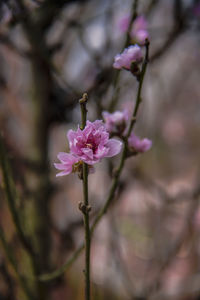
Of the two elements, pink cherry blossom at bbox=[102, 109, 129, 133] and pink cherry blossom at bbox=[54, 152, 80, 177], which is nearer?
pink cherry blossom at bbox=[54, 152, 80, 177]

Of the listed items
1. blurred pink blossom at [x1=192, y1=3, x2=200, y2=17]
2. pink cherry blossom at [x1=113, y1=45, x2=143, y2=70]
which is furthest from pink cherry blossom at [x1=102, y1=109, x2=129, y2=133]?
blurred pink blossom at [x1=192, y1=3, x2=200, y2=17]

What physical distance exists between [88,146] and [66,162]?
0.06 m

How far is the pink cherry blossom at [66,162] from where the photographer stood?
0.53 metres

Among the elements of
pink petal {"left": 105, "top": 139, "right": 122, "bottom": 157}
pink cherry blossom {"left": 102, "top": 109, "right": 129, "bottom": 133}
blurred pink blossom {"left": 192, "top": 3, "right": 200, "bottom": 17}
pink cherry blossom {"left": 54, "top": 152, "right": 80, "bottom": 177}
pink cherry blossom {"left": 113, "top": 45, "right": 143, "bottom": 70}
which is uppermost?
blurred pink blossom {"left": 192, "top": 3, "right": 200, "bottom": 17}

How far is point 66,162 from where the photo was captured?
21.5 inches

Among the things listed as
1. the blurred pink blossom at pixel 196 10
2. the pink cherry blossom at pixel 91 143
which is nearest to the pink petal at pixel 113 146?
the pink cherry blossom at pixel 91 143

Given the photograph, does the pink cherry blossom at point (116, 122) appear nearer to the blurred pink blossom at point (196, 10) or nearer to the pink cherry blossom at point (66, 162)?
the pink cherry blossom at point (66, 162)

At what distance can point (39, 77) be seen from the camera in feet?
4.51

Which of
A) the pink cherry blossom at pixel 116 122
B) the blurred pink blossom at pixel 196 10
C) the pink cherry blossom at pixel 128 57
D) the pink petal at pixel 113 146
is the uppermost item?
the blurred pink blossom at pixel 196 10

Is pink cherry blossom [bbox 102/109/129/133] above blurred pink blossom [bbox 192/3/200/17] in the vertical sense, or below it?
below

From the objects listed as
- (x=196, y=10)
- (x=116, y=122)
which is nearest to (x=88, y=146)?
(x=116, y=122)

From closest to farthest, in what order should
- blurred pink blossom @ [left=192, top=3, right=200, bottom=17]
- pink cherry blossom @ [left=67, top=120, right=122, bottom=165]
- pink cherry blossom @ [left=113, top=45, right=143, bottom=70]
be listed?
pink cherry blossom @ [left=67, top=120, right=122, bottom=165]
pink cherry blossom @ [left=113, top=45, right=143, bottom=70]
blurred pink blossom @ [left=192, top=3, right=200, bottom=17]

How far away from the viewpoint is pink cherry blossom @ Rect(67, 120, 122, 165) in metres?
0.49

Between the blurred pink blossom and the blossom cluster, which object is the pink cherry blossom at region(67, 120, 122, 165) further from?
the blurred pink blossom
